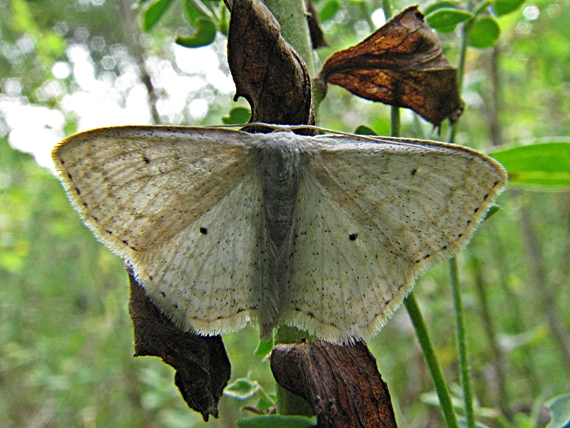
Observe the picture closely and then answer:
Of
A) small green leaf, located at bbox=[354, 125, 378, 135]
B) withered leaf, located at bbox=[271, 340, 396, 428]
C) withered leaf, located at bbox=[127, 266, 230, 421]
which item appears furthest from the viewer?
small green leaf, located at bbox=[354, 125, 378, 135]

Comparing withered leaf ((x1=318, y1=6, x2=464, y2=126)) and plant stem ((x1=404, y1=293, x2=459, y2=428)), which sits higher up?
withered leaf ((x1=318, y1=6, x2=464, y2=126))

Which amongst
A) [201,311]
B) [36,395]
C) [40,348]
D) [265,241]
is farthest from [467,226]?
[36,395]

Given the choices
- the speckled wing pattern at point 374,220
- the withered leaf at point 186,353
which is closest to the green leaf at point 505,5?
the speckled wing pattern at point 374,220

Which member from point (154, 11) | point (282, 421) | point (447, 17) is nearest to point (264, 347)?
point (282, 421)

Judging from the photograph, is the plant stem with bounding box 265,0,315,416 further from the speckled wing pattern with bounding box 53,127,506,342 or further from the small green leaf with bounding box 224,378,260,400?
the small green leaf with bounding box 224,378,260,400

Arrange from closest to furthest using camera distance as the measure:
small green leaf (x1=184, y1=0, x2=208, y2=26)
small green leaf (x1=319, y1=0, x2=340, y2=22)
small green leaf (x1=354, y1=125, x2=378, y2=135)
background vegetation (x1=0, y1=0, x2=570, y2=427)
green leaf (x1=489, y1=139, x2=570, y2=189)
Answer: small green leaf (x1=354, y1=125, x2=378, y2=135)
small green leaf (x1=184, y1=0, x2=208, y2=26)
green leaf (x1=489, y1=139, x2=570, y2=189)
small green leaf (x1=319, y1=0, x2=340, y2=22)
background vegetation (x1=0, y1=0, x2=570, y2=427)

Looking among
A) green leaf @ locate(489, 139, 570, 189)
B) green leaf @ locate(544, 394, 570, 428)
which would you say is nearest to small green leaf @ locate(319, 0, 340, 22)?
green leaf @ locate(489, 139, 570, 189)

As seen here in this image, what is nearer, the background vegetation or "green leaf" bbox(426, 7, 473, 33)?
"green leaf" bbox(426, 7, 473, 33)
